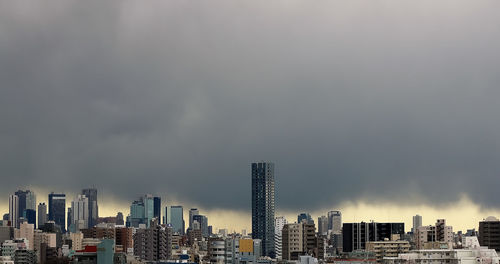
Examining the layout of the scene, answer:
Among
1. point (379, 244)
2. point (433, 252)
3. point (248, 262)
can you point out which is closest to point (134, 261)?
point (248, 262)

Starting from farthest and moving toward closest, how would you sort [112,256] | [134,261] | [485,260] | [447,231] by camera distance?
[447,231] < [134,261] < [112,256] < [485,260]

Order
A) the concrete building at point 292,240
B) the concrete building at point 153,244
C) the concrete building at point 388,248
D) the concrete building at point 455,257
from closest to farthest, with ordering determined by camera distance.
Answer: the concrete building at point 455,257 < the concrete building at point 388,248 < the concrete building at point 292,240 < the concrete building at point 153,244

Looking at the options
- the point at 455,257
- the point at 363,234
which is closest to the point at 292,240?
the point at 363,234

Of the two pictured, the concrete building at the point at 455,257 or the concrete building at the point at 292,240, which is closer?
the concrete building at the point at 455,257

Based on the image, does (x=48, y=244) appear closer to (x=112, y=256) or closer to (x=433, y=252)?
(x=112, y=256)

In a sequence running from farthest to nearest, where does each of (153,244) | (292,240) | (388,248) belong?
(153,244), (292,240), (388,248)

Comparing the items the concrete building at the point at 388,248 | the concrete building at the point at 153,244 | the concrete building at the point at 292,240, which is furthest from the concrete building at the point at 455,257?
the concrete building at the point at 153,244

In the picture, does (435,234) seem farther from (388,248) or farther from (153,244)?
(153,244)

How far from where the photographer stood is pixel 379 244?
158625 millimetres

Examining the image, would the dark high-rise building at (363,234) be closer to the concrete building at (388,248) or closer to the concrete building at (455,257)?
the concrete building at (388,248)

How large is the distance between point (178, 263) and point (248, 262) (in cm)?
1069

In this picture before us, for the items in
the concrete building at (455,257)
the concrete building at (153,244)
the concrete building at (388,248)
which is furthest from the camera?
the concrete building at (153,244)

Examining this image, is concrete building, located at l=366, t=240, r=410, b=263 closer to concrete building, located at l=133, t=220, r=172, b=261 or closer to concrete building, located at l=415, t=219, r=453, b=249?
concrete building, located at l=415, t=219, r=453, b=249

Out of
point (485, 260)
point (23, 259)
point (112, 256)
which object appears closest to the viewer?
point (485, 260)
